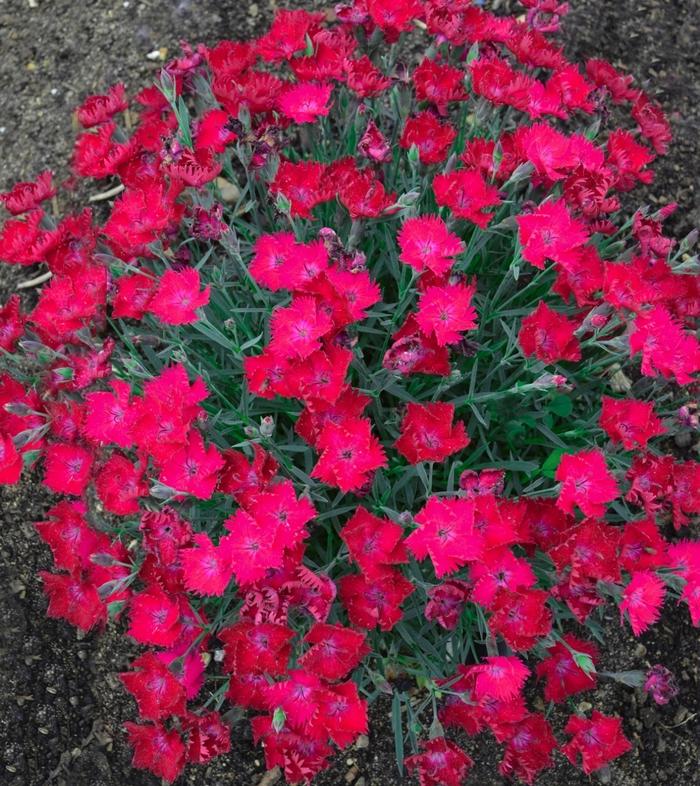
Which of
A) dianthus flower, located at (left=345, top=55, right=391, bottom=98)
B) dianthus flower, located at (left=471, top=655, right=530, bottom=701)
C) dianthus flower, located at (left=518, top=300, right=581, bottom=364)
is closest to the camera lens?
dianthus flower, located at (left=471, top=655, right=530, bottom=701)

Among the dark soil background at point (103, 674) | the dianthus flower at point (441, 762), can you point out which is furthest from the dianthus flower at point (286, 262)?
the dark soil background at point (103, 674)

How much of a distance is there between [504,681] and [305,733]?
0.55 meters

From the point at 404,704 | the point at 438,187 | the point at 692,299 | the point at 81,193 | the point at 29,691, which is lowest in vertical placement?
the point at 404,704

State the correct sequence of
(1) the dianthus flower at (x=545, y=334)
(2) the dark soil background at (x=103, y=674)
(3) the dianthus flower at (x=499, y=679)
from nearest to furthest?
(3) the dianthus flower at (x=499, y=679)
(1) the dianthus flower at (x=545, y=334)
(2) the dark soil background at (x=103, y=674)

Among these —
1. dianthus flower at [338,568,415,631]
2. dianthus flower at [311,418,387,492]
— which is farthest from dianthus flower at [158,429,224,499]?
dianthus flower at [338,568,415,631]

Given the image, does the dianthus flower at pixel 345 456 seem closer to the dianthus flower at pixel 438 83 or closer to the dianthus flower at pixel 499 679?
the dianthus flower at pixel 499 679

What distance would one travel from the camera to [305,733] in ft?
7.01

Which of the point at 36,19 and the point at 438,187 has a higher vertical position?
the point at 36,19

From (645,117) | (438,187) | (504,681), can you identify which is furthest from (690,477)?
(645,117)

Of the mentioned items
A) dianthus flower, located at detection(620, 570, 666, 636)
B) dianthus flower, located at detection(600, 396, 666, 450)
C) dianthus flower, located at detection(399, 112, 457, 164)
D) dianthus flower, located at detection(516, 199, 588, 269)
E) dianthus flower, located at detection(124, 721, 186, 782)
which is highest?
dianthus flower, located at detection(399, 112, 457, 164)

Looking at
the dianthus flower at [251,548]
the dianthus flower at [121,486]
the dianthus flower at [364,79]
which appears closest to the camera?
the dianthus flower at [251,548]

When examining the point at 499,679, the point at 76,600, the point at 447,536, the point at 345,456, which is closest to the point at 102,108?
the point at 345,456

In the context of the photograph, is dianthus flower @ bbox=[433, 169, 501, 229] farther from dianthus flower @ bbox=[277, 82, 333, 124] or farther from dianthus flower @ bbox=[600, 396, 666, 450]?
dianthus flower @ bbox=[600, 396, 666, 450]

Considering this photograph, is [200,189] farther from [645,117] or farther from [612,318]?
[645,117]
